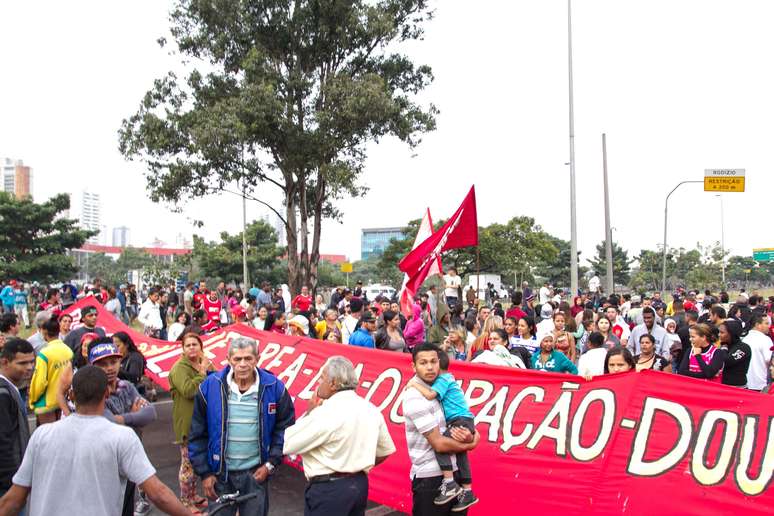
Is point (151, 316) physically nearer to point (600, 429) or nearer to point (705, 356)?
point (705, 356)

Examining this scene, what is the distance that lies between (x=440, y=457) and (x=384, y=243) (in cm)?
18582

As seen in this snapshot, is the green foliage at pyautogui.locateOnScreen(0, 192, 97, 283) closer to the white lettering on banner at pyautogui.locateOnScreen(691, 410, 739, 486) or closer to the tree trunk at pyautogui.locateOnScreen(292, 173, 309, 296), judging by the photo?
the tree trunk at pyautogui.locateOnScreen(292, 173, 309, 296)

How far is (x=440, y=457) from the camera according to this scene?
12.0ft

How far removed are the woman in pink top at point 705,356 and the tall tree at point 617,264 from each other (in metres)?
68.0

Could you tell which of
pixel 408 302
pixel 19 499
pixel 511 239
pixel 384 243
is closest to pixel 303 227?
pixel 408 302

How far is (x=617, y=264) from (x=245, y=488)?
75.3 meters

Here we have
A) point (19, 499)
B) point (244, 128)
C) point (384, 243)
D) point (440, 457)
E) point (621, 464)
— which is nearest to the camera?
point (19, 499)

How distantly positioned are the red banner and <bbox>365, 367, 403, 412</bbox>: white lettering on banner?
0.28 meters

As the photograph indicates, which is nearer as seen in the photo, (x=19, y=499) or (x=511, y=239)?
(x=19, y=499)

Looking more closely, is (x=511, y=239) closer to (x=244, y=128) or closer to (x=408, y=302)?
(x=244, y=128)

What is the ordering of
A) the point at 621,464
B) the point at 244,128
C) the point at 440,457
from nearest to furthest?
the point at 440,457, the point at 621,464, the point at 244,128

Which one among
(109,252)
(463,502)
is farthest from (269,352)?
(109,252)

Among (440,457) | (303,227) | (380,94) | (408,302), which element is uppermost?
(380,94)

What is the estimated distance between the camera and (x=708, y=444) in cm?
400
